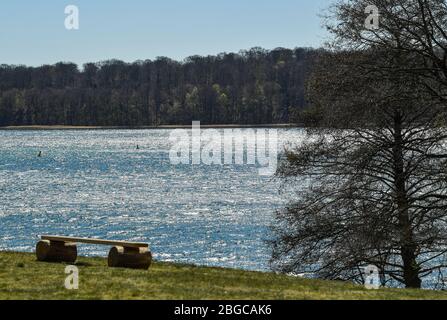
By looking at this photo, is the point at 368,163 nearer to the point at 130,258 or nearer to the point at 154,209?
the point at 130,258

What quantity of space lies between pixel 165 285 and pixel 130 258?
9.41 feet

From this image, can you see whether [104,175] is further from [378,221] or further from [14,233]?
[378,221]

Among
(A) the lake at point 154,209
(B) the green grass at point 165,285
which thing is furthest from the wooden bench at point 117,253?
(A) the lake at point 154,209

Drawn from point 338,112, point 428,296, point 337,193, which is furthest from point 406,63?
point 428,296

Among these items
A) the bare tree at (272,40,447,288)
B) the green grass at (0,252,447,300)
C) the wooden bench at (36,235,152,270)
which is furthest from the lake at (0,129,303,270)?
the green grass at (0,252,447,300)

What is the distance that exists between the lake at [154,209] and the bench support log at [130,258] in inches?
524

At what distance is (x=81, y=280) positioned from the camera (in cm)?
1511

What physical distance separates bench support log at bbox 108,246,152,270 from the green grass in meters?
0.25

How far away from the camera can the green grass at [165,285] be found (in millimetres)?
13539

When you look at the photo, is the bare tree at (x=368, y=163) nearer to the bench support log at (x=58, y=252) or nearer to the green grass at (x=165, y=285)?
the green grass at (x=165, y=285)

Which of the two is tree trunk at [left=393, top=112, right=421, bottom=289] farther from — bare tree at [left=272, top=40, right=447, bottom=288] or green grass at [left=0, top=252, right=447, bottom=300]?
green grass at [left=0, top=252, right=447, bottom=300]

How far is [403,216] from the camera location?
22.0 m

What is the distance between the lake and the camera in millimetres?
44031
